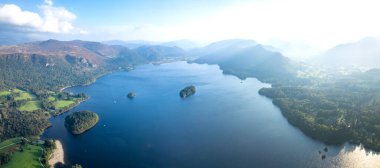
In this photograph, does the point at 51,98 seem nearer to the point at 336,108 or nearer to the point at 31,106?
the point at 31,106

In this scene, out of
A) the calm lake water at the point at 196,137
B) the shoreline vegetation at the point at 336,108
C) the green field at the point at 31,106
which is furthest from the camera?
the green field at the point at 31,106

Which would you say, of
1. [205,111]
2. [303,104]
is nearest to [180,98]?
[205,111]

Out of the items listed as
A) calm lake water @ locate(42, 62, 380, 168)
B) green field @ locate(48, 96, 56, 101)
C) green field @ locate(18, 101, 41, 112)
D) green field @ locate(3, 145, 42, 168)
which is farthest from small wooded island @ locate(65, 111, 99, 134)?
green field @ locate(48, 96, 56, 101)

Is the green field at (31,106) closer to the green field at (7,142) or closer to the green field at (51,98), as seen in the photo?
the green field at (51,98)

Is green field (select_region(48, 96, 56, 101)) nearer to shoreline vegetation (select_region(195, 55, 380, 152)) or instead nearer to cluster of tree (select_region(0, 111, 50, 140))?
cluster of tree (select_region(0, 111, 50, 140))

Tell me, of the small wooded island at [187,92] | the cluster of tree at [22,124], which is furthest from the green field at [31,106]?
the small wooded island at [187,92]

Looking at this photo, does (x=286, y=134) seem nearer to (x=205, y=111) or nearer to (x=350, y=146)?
(x=350, y=146)
